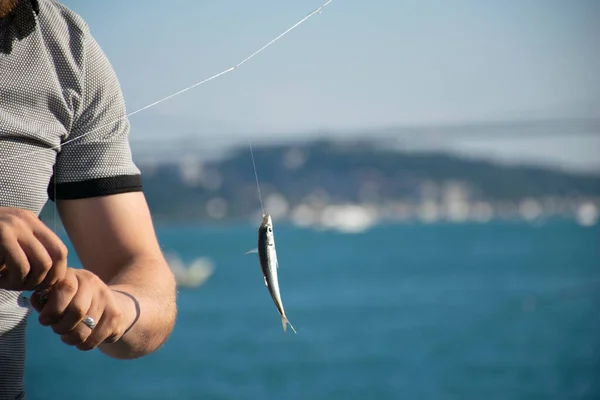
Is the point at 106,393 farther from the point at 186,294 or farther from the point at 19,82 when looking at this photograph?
the point at 19,82

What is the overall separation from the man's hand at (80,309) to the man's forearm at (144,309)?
141mm

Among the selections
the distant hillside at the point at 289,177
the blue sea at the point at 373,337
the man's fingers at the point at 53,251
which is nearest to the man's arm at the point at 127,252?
the man's fingers at the point at 53,251

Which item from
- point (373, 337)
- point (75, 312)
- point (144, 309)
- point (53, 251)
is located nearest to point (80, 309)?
point (75, 312)

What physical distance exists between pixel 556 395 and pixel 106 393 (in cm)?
1833

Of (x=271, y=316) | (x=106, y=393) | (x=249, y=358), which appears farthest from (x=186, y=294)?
(x=106, y=393)

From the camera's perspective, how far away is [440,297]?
6444 cm

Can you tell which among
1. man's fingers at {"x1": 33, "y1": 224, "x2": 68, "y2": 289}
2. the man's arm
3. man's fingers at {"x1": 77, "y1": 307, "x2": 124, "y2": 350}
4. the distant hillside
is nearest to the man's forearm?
the man's arm

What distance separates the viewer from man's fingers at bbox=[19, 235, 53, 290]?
1.25 m

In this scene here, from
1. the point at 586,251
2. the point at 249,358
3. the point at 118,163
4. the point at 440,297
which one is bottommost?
the point at 586,251

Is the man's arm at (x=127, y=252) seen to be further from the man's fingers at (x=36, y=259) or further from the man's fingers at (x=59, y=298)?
the man's fingers at (x=36, y=259)

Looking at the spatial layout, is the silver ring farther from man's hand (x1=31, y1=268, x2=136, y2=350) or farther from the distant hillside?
the distant hillside

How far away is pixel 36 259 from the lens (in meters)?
1.25

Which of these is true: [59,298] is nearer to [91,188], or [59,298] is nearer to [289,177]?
[91,188]

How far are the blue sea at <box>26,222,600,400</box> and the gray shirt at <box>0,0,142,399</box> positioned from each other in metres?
14.1
